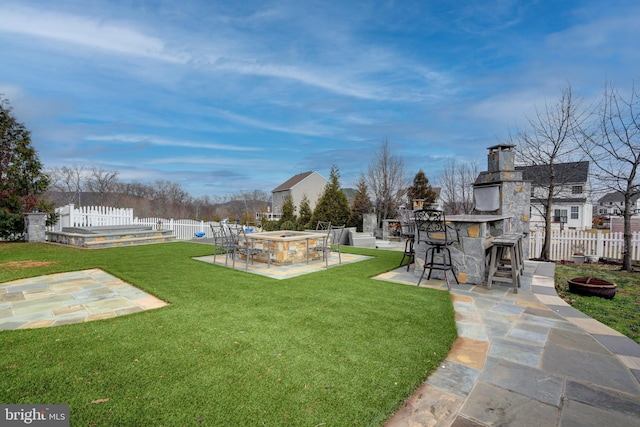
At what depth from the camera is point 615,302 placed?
13.8 ft

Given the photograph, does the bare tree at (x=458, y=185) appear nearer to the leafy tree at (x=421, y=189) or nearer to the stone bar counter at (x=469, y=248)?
the leafy tree at (x=421, y=189)

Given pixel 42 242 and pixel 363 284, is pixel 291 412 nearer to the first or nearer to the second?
pixel 363 284

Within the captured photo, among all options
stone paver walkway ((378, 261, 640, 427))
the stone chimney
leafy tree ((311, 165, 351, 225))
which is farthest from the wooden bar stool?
leafy tree ((311, 165, 351, 225))

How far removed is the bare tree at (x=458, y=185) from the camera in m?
15.0

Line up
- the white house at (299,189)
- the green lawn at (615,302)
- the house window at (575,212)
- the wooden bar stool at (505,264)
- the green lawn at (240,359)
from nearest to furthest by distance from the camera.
A: the green lawn at (240,359)
the green lawn at (615,302)
the wooden bar stool at (505,264)
the house window at (575,212)
the white house at (299,189)

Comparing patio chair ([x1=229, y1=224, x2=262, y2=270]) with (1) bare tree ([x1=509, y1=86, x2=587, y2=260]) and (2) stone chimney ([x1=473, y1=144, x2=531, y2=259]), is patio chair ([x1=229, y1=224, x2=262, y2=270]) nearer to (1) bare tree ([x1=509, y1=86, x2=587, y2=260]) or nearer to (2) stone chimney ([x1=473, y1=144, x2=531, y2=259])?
(2) stone chimney ([x1=473, y1=144, x2=531, y2=259])

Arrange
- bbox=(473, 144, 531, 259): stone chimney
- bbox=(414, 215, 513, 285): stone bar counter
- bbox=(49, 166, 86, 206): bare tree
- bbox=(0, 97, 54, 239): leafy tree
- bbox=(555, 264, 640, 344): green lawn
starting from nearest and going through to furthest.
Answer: bbox=(555, 264, 640, 344): green lawn → bbox=(414, 215, 513, 285): stone bar counter → bbox=(473, 144, 531, 259): stone chimney → bbox=(0, 97, 54, 239): leafy tree → bbox=(49, 166, 86, 206): bare tree

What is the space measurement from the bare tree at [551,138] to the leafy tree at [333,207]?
8.29 metres

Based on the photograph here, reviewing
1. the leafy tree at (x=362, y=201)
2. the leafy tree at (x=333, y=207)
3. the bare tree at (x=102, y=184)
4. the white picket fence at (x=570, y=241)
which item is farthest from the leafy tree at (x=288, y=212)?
the bare tree at (x=102, y=184)

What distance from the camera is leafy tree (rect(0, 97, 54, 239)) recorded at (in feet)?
33.4

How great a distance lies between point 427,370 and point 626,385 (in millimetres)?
1364

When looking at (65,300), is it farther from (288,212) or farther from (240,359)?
(288,212)

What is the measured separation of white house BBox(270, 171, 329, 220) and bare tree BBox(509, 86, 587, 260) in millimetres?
22041

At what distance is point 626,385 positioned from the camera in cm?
204
